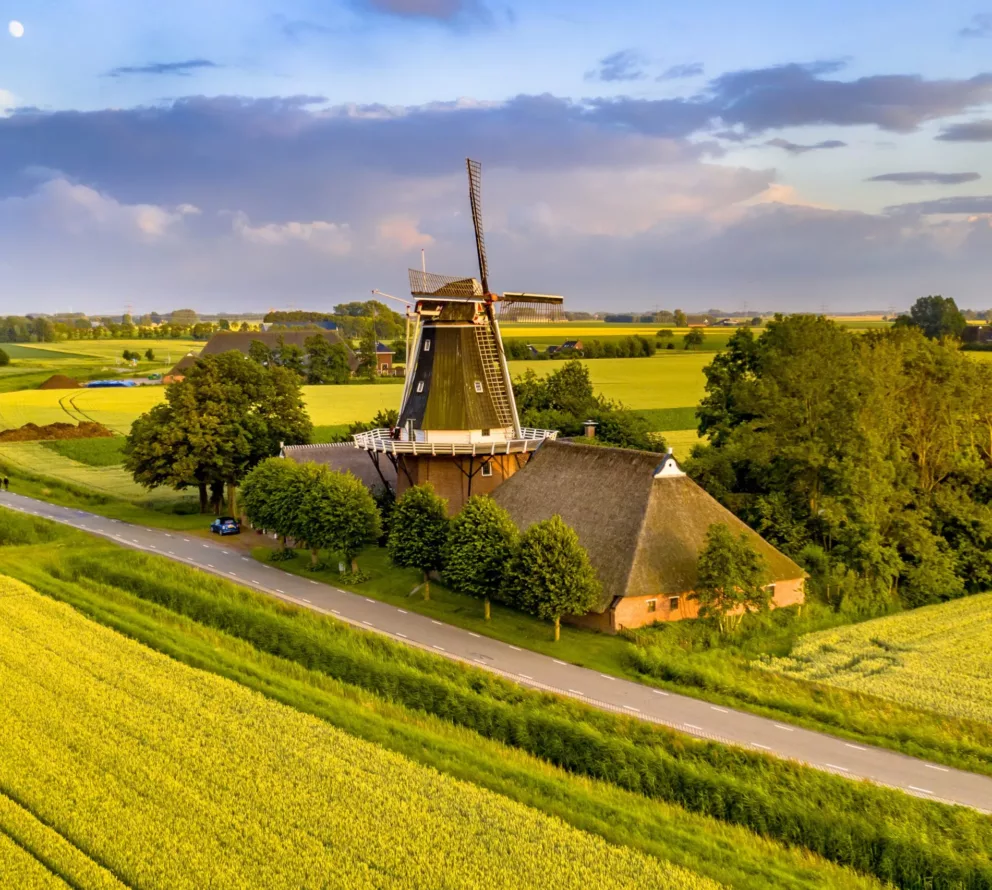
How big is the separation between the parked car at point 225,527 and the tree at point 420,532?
16.1m

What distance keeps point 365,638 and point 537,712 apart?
8437mm

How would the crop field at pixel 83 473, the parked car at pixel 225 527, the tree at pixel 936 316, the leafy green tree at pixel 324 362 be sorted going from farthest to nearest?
the leafy green tree at pixel 324 362
the tree at pixel 936 316
the crop field at pixel 83 473
the parked car at pixel 225 527

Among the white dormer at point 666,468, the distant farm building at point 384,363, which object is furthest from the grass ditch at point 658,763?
the distant farm building at point 384,363

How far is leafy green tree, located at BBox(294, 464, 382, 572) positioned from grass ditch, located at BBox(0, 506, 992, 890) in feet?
19.1

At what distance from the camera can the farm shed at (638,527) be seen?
3388 centimetres

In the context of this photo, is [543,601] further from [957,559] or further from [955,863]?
[957,559]

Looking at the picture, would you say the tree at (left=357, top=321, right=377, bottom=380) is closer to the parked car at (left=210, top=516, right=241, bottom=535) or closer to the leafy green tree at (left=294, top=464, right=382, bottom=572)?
the parked car at (left=210, top=516, right=241, bottom=535)

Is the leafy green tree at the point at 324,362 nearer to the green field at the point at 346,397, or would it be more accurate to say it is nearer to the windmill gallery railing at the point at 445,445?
the green field at the point at 346,397

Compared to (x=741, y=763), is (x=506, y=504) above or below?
above

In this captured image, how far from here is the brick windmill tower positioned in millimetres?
45188

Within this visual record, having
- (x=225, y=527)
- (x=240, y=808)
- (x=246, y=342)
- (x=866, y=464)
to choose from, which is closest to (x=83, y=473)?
(x=225, y=527)

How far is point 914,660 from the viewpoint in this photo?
97.7ft

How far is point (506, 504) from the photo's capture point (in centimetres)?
4219

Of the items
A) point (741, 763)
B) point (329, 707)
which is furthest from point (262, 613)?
point (741, 763)
